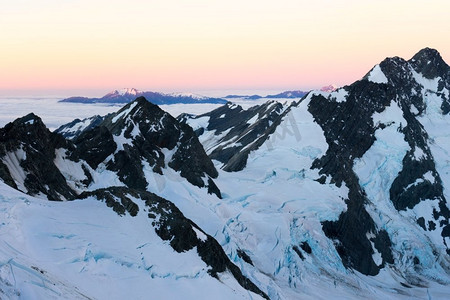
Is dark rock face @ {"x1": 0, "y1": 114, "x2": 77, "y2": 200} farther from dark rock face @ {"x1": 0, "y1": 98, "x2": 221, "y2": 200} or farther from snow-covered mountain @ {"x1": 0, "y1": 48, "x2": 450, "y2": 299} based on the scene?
snow-covered mountain @ {"x1": 0, "y1": 48, "x2": 450, "y2": 299}

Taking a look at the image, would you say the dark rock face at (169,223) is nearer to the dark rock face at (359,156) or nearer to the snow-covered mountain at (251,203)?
the snow-covered mountain at (251,203)

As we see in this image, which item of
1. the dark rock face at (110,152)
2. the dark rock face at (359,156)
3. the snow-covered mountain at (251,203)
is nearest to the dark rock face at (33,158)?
the dark rock face at (110,152)

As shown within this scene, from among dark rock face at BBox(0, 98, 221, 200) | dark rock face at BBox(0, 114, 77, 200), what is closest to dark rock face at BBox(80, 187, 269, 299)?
dark rock face at BBox(0, 98, 221, 200)

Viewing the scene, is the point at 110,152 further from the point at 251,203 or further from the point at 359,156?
the point at 359,156

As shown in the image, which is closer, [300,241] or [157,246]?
[157,246]

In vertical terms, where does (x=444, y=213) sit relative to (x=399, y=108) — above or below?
below

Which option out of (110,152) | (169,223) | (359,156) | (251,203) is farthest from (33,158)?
(359,156)

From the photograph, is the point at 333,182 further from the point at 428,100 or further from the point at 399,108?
the point at 428,100

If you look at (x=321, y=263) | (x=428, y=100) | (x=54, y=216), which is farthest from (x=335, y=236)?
(x=428, y=100)
